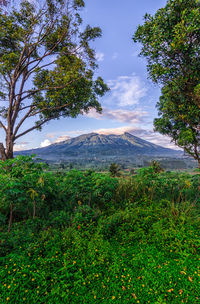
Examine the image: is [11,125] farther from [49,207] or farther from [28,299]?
[28,299]

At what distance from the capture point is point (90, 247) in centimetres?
321

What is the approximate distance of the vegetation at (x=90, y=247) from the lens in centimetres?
240

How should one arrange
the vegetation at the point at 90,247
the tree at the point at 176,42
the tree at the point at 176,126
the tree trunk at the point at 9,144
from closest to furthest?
the vegetation at the point at 90,247 < the tree at the point at 176,42 < the tree trunk at the point at 9,144 < the tree at the point at 176,126

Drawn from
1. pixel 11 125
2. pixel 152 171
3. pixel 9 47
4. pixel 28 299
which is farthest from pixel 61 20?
pixel 28 299

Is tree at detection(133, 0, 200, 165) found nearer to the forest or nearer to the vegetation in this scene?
the forest

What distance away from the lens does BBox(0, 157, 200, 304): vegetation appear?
94.3 inches

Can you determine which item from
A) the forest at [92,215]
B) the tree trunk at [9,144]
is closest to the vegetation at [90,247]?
the forest at [92,215]

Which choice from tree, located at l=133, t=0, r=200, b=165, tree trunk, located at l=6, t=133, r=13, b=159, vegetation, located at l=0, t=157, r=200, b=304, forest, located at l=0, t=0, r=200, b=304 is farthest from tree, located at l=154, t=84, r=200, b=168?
tree trunk, located at l=6, t=133, r=13, b=159

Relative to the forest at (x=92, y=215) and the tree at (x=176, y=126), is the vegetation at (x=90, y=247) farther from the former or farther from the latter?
the tree at (x=176, y=126)

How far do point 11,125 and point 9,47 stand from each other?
542cm

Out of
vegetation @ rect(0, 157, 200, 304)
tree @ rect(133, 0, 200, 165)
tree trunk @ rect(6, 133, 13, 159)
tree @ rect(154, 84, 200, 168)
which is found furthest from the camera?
tree @ rect(154, 84, 200, 168)

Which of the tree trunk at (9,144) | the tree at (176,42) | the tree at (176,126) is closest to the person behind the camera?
the tree at (176,42)

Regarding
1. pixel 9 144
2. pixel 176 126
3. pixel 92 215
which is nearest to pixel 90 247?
pixel 92 215

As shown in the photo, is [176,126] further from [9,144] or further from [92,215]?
[9,144]
